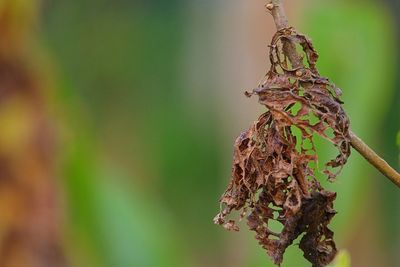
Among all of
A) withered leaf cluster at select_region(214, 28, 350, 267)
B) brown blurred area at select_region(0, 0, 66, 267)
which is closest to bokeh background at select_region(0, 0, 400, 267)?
brown blurred area at select_region(0, 0, 66, 267)

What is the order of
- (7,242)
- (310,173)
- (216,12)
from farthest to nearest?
(216,12), (7,242), (310,173)

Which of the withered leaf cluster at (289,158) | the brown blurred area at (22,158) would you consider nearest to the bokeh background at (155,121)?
the brown blurred area at (22,158)

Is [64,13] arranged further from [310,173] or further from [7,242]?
[310,173]

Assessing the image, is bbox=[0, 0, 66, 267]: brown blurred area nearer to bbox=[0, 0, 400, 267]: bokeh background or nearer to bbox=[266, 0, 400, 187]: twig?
bbox=[0, 0, 400, 267]: bokeh background

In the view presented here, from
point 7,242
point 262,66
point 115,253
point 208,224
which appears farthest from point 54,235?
point 208,224

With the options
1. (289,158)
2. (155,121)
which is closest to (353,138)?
(289,158)

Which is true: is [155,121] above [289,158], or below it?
above

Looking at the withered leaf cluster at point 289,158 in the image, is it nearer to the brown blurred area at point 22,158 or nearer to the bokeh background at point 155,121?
the bokeh background at point 155,121

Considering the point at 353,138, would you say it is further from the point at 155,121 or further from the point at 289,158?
the point at 155,121
